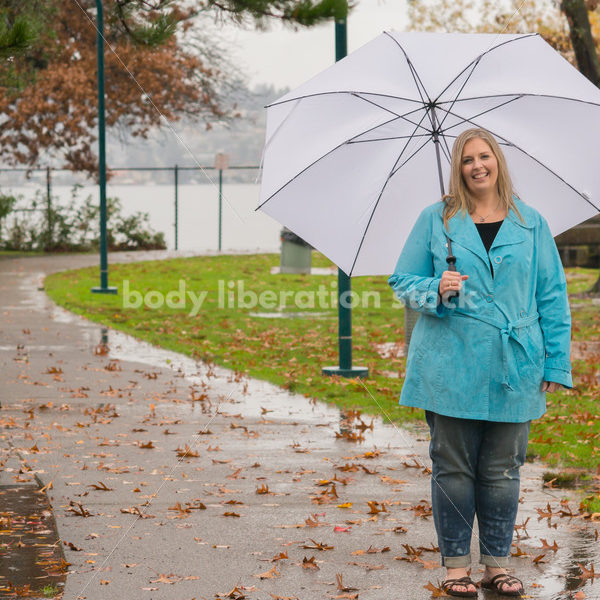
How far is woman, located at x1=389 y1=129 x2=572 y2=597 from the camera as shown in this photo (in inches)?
161

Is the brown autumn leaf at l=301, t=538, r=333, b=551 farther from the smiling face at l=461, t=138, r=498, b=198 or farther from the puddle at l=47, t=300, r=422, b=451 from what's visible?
the puddle at l=47, t=300, r=422, b=451

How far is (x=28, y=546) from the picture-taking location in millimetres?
4801

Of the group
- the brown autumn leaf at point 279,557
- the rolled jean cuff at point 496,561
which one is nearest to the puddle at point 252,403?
the brown autumn leaf at point 279,557

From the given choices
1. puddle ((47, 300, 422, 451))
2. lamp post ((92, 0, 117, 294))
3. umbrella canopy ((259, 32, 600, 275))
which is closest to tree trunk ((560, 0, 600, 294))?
lamp post ((92, 0, 117, 294))

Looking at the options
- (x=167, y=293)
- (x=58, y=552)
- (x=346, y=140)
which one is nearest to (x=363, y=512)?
(x=58, y=552)

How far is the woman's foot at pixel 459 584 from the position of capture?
414cm

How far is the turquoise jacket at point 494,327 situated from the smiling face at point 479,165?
0.14m

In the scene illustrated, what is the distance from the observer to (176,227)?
2969 cm

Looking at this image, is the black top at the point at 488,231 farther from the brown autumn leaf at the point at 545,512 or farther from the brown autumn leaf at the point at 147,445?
the brown autumn leaf at the point at 147,445

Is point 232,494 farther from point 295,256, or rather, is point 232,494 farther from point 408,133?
point 295,256

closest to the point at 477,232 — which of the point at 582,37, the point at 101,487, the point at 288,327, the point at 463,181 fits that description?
the point at 463,181

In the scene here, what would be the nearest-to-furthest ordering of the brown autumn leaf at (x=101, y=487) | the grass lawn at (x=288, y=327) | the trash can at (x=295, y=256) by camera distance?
the brown autumn leaf at (x=101, y=487) → the grass lawn at (x=288, y=327) → the trash can at (x=295, y=256)

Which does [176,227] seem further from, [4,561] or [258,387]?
[4,561]

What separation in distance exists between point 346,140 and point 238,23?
833 mm
